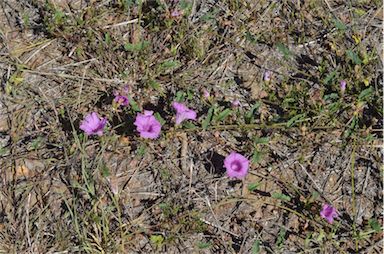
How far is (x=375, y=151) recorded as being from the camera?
2.54 meters

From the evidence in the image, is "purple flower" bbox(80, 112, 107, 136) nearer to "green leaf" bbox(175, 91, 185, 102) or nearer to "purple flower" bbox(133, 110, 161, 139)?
"purple flower" bbox(133, 110, 161, 139)

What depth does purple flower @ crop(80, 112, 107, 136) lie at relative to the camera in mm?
2486

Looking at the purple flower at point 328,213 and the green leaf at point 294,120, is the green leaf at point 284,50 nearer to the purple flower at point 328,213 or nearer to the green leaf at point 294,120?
the green leaf at point 294,120

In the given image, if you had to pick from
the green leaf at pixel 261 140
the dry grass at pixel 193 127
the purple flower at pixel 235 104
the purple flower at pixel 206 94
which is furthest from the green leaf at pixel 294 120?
the purple flower at pixel 206 94

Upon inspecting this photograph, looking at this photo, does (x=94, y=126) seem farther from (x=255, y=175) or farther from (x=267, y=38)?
(x=267, y=38)

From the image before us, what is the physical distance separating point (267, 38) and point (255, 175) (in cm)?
68

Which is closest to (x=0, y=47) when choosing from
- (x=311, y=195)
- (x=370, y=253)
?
(x=311, y=195)

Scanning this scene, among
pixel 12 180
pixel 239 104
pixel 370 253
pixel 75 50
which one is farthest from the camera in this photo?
pixel 75 50

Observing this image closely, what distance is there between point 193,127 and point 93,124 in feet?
1.29

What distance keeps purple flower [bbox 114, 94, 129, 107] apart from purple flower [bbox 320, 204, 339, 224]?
879 mm

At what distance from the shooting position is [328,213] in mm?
2334

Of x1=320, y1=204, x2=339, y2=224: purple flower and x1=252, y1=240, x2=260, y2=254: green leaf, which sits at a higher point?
x1=320, y1=204, x2=339, y2=224: purple flower

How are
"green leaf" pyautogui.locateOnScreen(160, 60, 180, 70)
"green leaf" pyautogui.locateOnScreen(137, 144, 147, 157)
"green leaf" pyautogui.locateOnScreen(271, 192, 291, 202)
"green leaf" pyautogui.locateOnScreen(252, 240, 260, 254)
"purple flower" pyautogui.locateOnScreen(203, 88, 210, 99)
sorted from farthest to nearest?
"green leaf" pyautogui.locateOnScreen(160, 60, 180, 70), "purple flower" pyautogui.locateOnScreen(203, 88, 210, 99), "green leaf" pyautogui.locateOnScreen(137, 144, 147, 157), "green leaf" pyautogui.locateOnScreen(271, 192, 291, 202), "green leaf" pyautogui.locateOnScreen(252, 240, 260, 254)

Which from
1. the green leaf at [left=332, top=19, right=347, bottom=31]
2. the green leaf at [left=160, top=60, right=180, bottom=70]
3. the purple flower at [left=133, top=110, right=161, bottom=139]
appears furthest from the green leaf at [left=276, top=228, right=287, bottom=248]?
the green leaf at [left=332, top=19, right=347, bottom=31]
